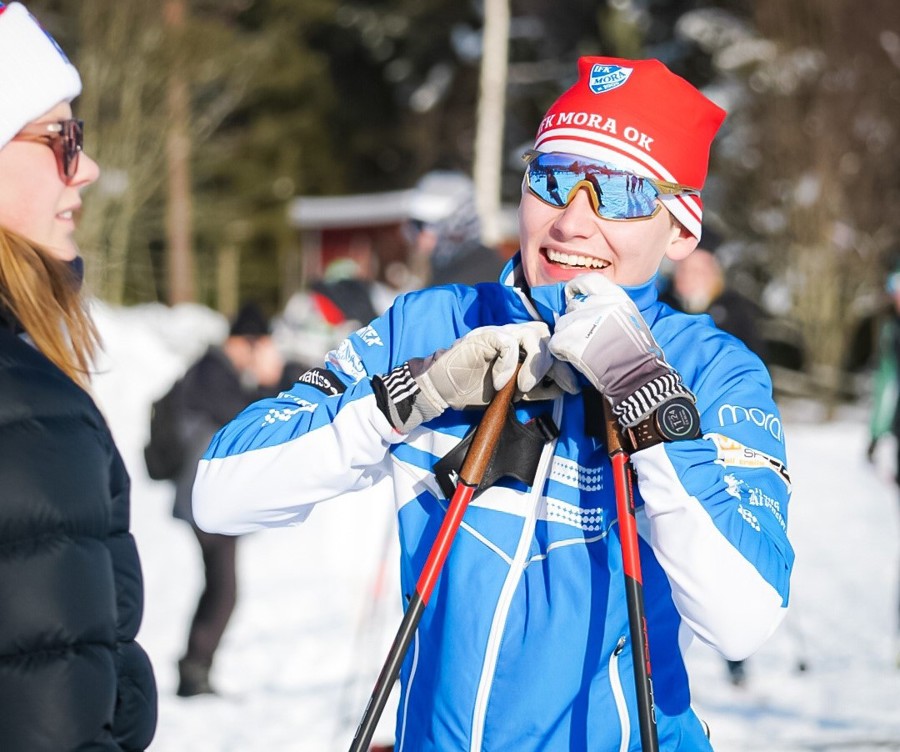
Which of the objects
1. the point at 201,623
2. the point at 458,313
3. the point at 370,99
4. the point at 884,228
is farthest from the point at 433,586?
the point at 370,99

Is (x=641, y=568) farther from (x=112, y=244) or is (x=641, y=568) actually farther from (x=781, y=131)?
(x=781, y=131)

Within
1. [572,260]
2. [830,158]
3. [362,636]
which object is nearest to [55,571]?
[572,260]

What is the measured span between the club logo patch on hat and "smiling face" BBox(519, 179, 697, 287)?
0.22m

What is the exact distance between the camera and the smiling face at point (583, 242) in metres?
2.26

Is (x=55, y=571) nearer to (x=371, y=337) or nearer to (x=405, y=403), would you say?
(x=405, y=403)

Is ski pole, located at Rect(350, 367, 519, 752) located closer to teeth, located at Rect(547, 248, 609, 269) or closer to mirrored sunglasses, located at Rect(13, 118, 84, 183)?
teeth, located at Rect(547, 248, 609, 269)

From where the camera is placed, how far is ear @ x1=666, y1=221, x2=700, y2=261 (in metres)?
2.40

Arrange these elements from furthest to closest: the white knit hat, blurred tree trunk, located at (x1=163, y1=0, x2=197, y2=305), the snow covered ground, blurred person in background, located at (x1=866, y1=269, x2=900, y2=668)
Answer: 1. blurred tree trunk, located at (x1=163, y1=0, x2=197, y2=305)
2. blurred person in background, located at (x1=866, y1=269, x2=900, y2=668)
3. the snow covered ground
4. the white knit hat

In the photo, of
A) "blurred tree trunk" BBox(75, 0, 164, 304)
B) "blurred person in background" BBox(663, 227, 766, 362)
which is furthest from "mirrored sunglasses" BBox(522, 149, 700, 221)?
"blurred tree trunk" BBox(75, 0, 164, 304)

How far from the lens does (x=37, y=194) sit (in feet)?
7.09

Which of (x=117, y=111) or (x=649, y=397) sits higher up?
(x=649, y=397)

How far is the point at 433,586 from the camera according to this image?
209 cm

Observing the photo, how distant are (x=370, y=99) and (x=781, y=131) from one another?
1535 cm

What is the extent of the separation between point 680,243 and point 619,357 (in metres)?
0.54
